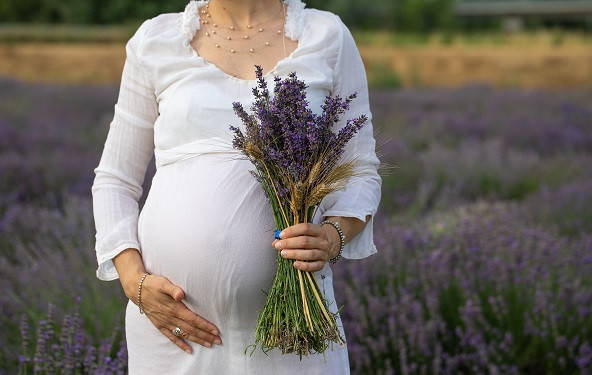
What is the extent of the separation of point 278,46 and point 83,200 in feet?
10.4

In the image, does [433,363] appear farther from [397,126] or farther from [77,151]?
[397,126]

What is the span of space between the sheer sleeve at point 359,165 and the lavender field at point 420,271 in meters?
0.27

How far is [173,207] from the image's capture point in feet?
6.54

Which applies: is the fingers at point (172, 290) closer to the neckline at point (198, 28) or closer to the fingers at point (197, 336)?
the fingers at point (197, 336)

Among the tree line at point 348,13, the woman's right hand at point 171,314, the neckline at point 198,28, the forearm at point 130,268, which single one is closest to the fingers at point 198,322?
the woman's right hand at point 171,314

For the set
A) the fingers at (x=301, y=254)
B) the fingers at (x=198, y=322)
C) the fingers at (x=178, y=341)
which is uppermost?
the fingers at (x=301, y=254)

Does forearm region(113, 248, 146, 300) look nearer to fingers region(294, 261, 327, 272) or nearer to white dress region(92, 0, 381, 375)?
white dress region(92, 0, 381, 375)

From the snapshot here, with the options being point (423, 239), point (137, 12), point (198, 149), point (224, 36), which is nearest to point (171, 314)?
point (198, 149)

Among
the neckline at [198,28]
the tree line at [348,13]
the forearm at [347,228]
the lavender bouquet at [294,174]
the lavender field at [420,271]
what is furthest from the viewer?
the tree line at [348,13]

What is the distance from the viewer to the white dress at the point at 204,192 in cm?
194

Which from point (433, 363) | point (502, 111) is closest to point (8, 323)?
point (433, 363)

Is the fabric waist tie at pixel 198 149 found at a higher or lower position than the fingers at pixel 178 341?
higher

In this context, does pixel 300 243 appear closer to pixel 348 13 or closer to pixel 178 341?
pixel 178 341

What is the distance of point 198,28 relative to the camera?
7.02ft
